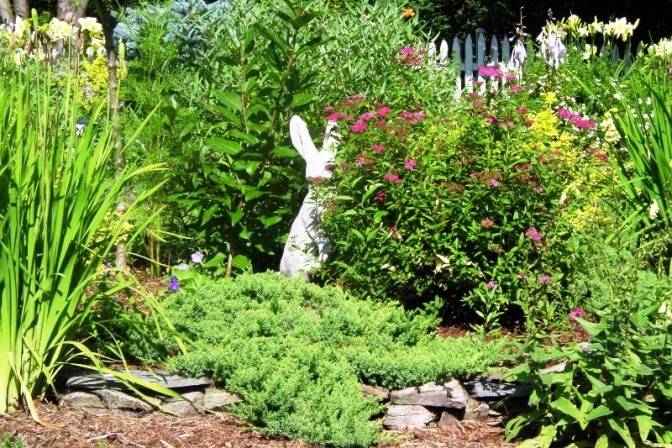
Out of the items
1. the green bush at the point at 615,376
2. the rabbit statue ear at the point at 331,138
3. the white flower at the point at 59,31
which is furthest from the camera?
the rabbit statue ear at the point at 331,138

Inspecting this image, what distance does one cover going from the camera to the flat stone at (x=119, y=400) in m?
4.39

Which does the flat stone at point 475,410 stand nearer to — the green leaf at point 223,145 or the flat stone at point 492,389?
the flat stone at point 492,389

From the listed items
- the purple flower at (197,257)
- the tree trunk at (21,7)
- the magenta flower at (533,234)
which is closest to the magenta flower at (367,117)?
the magenta flower at (533,234)

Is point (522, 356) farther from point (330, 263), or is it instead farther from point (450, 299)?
point (330, 263)

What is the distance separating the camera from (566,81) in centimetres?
770

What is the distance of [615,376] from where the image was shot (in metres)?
3.95

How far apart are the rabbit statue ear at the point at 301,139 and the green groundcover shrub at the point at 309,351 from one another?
0.74 meters

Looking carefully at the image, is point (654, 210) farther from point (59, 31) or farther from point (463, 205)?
point (59, 31)

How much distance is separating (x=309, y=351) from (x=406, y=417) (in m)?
0.54

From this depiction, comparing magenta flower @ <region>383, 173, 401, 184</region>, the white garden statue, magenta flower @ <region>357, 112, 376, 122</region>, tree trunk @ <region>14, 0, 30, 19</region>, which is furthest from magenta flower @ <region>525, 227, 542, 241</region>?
tree trunk @ <region>14, 0, 30, 19</region>

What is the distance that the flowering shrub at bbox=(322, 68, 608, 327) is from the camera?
507 cm

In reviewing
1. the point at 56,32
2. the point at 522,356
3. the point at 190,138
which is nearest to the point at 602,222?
the point at 522,356

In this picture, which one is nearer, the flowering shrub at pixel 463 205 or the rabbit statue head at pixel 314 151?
the flowering shrub at pixel 463 205

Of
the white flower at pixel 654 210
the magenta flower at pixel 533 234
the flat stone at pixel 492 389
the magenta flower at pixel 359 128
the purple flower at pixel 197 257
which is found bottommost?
the flat stone at pixel 492 389
